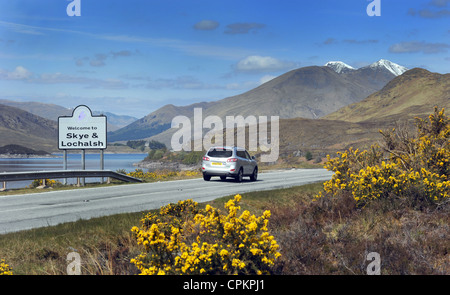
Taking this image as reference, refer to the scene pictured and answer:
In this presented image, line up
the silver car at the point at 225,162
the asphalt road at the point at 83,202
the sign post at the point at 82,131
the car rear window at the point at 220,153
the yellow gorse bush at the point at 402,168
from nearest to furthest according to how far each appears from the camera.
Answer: the yellow gorse bush at the point at 402,168
the asphalt road at the point at 83,202
the silver car at the point at 225,162
the car rear window at the point at 220,153
the sign post at the point at 82,131

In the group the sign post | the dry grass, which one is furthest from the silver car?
the dry grass

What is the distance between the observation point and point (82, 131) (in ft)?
86.8

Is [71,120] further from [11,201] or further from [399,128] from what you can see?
[399,128]

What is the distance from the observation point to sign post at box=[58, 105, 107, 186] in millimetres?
26281

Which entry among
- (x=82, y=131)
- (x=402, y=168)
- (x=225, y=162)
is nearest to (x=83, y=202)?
(x=225, y=162)

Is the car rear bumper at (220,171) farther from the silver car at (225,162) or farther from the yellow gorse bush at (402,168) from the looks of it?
the yellow gorse bush at (402,168)

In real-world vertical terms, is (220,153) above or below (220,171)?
above

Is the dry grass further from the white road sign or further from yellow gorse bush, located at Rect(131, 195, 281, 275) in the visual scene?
the white road sign

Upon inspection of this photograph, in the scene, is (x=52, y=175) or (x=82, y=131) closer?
(x=52, y=175)

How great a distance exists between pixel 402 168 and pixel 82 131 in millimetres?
18172

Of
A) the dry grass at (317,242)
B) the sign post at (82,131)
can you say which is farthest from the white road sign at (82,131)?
the dry grass at (317,242)

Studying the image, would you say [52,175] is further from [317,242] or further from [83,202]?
[317,242]

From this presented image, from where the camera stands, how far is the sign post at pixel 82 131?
26281 mm
